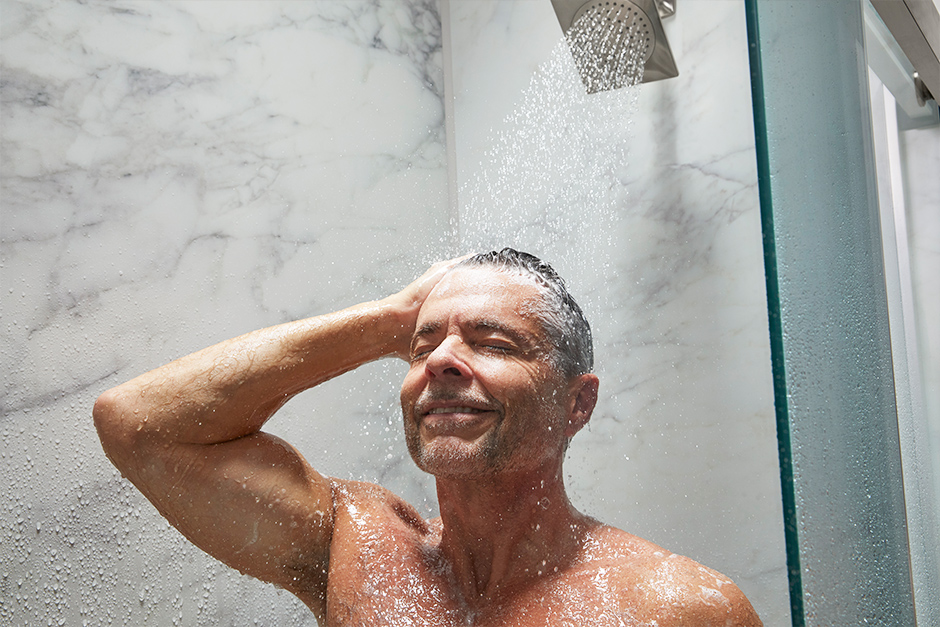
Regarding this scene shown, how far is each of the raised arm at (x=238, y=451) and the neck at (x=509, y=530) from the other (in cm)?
21

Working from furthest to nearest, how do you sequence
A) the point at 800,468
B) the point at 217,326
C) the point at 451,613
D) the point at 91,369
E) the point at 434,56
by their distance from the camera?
1. the point at 434,56
2. the point at 217,326
3. the point at 91,369
4. the point at 451,613
5. the point at 800,468

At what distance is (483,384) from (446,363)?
0.05 meters

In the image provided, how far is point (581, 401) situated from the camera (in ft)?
3.58

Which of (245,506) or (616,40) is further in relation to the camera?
(616,40)

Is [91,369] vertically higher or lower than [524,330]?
lower

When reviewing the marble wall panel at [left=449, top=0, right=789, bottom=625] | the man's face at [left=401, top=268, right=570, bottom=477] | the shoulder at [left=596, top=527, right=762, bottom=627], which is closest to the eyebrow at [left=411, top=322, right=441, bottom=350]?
the man's face at [left=401, top=268, right=570, bottom=477]

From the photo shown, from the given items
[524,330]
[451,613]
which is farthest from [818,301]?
[451,613]

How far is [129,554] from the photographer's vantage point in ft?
4.33

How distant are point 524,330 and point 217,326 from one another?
2.42 feet

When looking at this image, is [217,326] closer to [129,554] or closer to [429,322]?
[129,554]

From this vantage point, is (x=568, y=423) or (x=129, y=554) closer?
(x=568, y=423)

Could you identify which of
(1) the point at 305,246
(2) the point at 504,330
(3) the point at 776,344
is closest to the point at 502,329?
(2) the point at 504,330

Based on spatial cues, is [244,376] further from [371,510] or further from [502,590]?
[502,590]

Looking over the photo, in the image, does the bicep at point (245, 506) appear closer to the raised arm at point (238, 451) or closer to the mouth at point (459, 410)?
the raised arm at point (238, 451)
